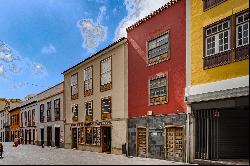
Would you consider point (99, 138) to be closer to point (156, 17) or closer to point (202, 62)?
point (156, 17)

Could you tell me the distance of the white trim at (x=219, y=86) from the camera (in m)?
18.1

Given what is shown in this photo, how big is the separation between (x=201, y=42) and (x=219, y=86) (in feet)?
9.48

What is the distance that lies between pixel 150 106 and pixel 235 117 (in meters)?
6.78

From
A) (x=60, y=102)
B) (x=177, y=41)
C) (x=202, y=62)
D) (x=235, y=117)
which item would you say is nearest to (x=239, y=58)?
(x=202, y=62)

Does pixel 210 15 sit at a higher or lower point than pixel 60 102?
higher

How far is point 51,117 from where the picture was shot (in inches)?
1967

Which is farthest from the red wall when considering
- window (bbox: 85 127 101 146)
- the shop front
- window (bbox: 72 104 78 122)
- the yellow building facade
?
window (bbox: 72 104 78 122)

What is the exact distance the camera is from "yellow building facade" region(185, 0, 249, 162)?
61.0 feet

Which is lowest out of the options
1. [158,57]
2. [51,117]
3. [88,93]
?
[51,117]

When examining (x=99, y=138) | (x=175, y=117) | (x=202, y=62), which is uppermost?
(x=202, y=62)

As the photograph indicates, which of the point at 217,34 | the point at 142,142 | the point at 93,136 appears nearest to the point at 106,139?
the point at 93,136

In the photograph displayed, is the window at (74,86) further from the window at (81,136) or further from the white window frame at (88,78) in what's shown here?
the window at (81,136)

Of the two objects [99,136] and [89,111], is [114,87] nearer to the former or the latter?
[99,136]

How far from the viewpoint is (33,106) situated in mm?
59875
